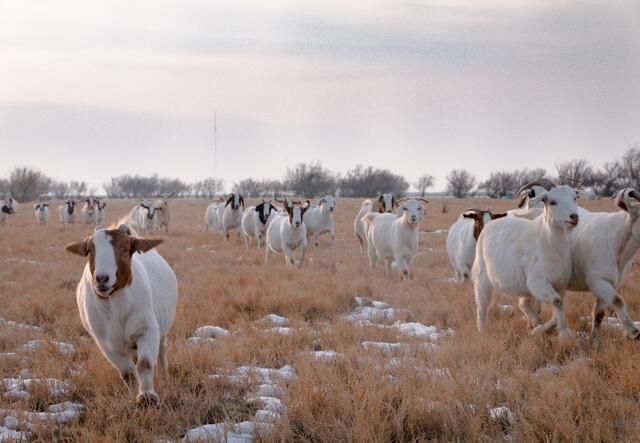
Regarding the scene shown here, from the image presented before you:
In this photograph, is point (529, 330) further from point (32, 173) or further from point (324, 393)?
point (32, 173)

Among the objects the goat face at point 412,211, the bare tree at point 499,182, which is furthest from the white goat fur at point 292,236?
the bare tree at point 499,182

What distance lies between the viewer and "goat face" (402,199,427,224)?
12.4 m

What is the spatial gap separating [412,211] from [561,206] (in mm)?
6169

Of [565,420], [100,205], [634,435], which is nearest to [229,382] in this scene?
[565,420]

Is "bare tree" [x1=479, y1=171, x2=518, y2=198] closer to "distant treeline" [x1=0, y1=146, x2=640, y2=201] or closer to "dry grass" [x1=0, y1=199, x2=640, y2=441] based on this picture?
"distant treeline" [x1=0, y1=146, x2=640, y2=201]

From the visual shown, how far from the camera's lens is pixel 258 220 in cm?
2044

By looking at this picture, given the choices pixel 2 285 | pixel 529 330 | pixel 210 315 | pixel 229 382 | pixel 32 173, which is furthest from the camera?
pixel 32 173

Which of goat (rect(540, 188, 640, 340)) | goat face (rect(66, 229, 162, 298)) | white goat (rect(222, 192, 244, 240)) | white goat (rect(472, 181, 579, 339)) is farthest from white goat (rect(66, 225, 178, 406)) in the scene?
white goat (rect(222, 192, 244, 240))

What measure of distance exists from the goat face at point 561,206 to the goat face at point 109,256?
4558mm

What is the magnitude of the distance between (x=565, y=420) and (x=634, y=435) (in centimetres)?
43

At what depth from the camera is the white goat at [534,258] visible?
632 cm

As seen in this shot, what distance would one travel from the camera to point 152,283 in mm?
5602

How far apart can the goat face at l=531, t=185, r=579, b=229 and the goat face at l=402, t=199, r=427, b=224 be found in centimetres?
580

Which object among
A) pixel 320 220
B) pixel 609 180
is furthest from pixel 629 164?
pixel 320 220
